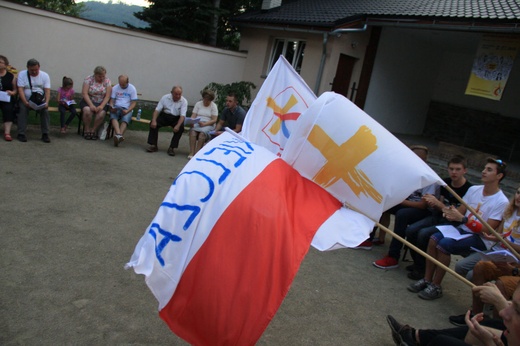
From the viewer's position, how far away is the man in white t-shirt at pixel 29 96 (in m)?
7.50

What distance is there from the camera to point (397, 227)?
5.32 meters

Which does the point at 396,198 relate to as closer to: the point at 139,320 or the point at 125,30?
the point at 139,320

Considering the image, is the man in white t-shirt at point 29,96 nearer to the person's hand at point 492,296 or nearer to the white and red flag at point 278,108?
the white and red flag at point 278,108

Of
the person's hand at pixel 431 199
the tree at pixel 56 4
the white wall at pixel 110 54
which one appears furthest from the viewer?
the tree at pixel 56 4

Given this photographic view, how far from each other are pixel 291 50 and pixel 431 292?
1242 cm

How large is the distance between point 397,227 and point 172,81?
1121cm

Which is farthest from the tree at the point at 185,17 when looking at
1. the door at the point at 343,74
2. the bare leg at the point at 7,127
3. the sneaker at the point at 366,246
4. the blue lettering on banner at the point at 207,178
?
the blue lettering on banner at the point at 207,178

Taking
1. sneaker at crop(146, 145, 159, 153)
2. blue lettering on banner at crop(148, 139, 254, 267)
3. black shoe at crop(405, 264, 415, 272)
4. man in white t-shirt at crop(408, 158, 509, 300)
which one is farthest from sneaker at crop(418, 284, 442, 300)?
sneaker at crop(146, 145, 159, 153)

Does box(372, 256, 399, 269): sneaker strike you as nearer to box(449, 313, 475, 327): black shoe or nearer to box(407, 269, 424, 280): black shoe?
box(407, 269, 424, 280): black shoe

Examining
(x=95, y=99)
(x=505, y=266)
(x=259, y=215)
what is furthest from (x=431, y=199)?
(x=95, y=99)

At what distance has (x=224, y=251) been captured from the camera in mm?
2422

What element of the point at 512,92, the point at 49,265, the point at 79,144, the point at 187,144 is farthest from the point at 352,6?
the point at 49,265

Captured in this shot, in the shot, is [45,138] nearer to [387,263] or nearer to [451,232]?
[387,263]

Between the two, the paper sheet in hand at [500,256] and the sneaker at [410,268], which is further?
the sneaker at [410,268]
